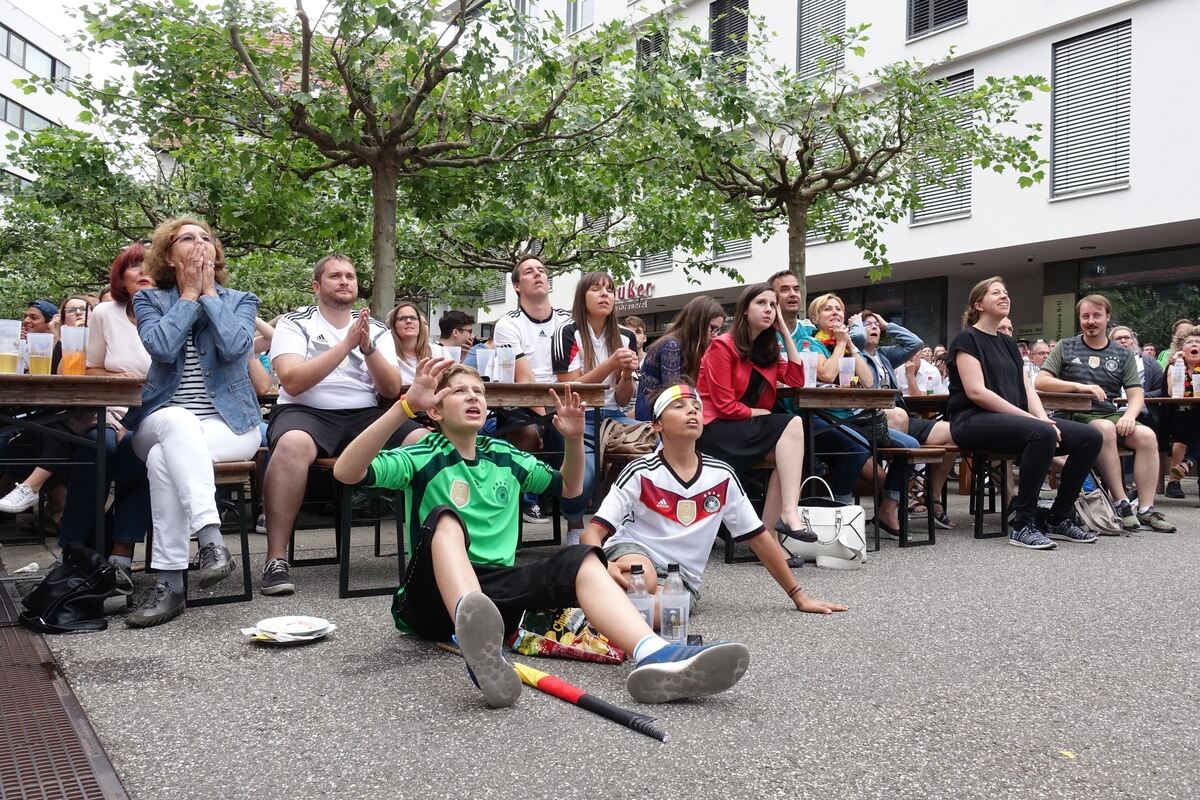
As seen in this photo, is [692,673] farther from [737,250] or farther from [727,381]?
[737,250]

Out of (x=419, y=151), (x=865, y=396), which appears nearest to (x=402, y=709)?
(x=865, y=396)

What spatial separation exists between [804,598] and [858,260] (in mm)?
18824

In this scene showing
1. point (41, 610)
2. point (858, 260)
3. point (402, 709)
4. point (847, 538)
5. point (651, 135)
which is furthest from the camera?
point (858, 260)

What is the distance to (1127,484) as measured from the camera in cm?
988

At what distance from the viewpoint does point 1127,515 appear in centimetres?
766

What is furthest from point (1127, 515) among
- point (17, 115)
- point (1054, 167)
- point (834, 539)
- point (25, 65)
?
point (25, 65)

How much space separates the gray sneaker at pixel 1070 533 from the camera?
23.0 feet

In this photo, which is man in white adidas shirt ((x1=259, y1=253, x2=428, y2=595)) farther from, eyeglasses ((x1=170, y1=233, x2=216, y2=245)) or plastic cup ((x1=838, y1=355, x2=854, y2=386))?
plastic cup ((x1=838, y1=355, x2=854, y2=386))

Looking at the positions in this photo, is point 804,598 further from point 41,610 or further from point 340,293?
point 41,610

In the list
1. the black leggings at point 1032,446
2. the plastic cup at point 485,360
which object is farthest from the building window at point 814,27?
the plastic cup at point 485,360

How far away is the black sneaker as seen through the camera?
4809mm

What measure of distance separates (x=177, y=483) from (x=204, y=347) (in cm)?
74

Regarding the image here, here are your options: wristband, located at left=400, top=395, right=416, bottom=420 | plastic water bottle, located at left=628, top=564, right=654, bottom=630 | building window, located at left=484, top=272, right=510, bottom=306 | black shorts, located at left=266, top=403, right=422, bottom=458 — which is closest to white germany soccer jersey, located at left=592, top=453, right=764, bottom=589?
plastic water bottle, located at left=628, top=564, right=654, bottom=630

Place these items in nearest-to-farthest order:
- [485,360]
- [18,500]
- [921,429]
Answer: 1. [485,360]
2. [18,500]
3. [921,429]
